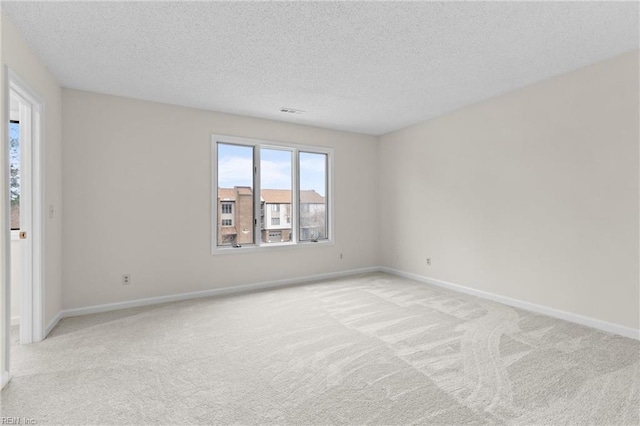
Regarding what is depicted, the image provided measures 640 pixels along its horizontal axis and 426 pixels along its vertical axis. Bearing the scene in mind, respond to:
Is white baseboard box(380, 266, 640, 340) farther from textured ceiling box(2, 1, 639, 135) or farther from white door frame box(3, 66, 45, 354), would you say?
white door frame box(3, 66, 45, 354)

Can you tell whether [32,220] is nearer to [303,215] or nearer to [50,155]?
[50,155]

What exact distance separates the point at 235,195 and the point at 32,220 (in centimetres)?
228

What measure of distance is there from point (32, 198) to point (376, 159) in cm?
492

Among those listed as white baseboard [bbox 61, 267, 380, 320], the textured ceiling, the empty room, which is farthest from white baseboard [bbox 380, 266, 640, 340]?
the textured ceiling

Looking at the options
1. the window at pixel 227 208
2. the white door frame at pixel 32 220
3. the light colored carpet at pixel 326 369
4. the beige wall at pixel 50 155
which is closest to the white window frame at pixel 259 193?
the window at pixel 227 208

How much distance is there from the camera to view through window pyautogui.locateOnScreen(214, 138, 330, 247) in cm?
448

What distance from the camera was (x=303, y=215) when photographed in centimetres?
525

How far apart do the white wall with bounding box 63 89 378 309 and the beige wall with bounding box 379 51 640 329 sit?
2.58 metres

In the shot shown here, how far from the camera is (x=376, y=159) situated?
5.82 m

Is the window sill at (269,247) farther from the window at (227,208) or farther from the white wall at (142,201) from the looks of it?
the window at (227,208)

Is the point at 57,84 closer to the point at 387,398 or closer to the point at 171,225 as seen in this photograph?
the point at 171,225

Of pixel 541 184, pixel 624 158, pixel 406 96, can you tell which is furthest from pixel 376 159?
pixel 624 158

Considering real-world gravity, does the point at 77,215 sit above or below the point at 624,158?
below

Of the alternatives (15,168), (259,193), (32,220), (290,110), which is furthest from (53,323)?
(290,110)
